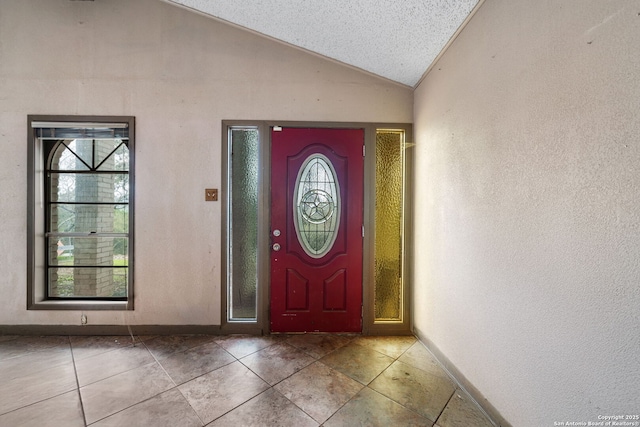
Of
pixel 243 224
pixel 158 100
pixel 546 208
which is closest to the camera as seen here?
pixel 546 208

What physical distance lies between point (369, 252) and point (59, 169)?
3.26 m

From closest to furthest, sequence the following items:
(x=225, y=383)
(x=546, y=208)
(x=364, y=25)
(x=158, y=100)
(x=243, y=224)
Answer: (x=546, y=208) < (x=225, y=383) < (x=364, y=25) < (x=158, y=100) < (x=243, y=224)

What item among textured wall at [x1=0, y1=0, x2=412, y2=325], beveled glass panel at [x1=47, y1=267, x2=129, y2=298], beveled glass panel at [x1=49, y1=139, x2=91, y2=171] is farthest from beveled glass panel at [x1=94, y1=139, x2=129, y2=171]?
beveled glass panel at [x1=47, y1=267, x2=129, y2=298]

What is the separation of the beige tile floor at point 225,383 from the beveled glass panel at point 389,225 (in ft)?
1.20

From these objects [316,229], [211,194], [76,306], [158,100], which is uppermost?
[158,100]

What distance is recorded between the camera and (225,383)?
1.75 meters

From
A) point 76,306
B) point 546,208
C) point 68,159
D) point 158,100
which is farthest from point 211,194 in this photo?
point 546,208

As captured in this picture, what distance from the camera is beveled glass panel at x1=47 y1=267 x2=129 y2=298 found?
100 inches

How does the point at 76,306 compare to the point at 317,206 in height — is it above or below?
below

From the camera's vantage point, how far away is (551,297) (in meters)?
1.11

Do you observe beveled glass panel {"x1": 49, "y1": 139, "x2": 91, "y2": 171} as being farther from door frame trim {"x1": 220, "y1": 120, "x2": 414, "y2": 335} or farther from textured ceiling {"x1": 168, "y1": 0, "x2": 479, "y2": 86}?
textured ceiling {"x1": 168, "y1": 0, "x2": 479, "y2": 86}

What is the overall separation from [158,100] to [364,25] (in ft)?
6.59

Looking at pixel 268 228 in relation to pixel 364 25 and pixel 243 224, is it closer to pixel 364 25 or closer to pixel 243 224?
pixel 243 224

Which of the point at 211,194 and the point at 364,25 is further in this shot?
the point at 211,194
